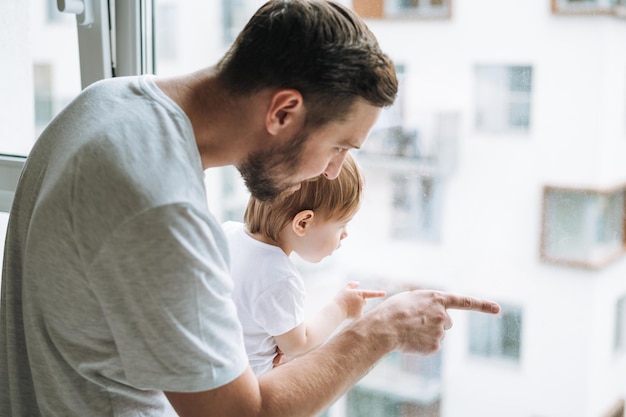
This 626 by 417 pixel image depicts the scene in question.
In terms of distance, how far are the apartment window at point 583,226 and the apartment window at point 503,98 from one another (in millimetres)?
132

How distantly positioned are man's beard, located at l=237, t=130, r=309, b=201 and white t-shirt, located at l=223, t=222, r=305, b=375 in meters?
0.18

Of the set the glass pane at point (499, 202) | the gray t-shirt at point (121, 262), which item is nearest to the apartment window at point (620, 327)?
the glass pane at point (499, 202)

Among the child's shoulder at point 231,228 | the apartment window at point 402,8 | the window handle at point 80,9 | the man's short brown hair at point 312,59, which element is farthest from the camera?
the window handle at point 80,9

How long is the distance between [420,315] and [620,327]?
0.35m

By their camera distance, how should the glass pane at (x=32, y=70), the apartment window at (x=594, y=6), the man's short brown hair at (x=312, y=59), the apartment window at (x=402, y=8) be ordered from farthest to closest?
the glass pane at (x=32, y=70) < the apartment window at (x=402, y=8) < the apartment window at (x=594, y=6) < the man's short brown hair at (x=312, y=59)

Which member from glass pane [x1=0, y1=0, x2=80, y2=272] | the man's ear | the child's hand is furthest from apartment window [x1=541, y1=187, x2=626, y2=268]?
glass pane [x1=0, y1=0, x2=80, y2=272]

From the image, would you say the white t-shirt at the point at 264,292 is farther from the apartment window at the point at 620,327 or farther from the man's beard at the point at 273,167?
the apartment window at the point at 620,327

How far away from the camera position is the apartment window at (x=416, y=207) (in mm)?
1441

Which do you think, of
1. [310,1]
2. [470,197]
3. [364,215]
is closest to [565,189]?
[470,197]

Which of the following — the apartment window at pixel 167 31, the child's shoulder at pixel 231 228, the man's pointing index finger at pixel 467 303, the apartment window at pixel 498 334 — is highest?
the apartment window at pixel 167 31

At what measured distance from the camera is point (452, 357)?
1505 mm

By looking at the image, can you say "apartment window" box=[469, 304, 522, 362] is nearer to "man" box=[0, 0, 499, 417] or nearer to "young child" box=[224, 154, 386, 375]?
"man" box=[0, 0, 499, 417]

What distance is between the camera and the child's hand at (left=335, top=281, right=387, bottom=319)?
1.52 metres

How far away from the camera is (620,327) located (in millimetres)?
1316
